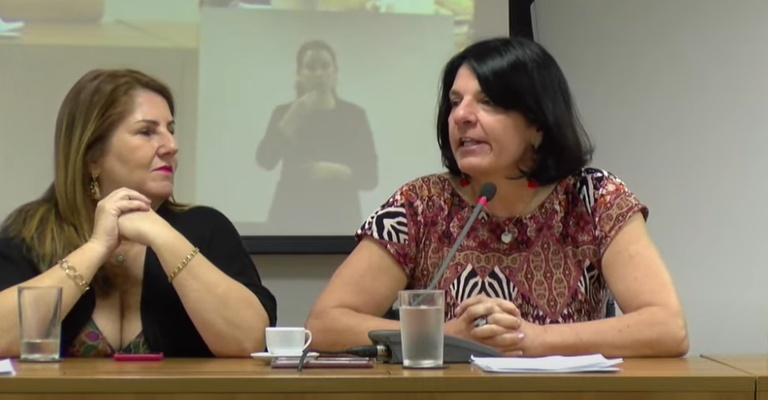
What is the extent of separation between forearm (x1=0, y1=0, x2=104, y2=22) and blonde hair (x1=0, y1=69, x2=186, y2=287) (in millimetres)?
873

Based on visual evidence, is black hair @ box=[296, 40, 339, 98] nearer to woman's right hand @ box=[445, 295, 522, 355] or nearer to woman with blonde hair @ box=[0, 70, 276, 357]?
woman with blonde hair @ box=[0, 70, 276, 357]

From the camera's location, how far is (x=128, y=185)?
188 cm

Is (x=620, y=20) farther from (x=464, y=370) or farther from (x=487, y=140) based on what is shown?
(x=464, y=370)

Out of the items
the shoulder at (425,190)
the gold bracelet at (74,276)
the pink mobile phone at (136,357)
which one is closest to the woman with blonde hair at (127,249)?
the gold bracelet at (74,276)

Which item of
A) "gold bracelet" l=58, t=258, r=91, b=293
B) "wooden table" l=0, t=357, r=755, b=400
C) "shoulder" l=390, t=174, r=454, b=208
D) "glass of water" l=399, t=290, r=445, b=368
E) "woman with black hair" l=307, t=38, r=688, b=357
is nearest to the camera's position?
"wooden table" l=0, t=357, r=755, b=400

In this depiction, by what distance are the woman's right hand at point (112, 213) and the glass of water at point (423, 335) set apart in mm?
677

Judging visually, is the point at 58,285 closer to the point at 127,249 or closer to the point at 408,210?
the point at 127,249

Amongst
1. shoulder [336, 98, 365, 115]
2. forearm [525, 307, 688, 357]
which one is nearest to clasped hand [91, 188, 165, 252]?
forearm [525, 307, 688, 357]

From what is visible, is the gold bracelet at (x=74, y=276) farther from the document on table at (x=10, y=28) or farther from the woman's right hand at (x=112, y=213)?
the document on table at (x=10, y=28)

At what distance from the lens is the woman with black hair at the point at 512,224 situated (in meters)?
1.76

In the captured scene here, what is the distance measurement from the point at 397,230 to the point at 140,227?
49 centimetres

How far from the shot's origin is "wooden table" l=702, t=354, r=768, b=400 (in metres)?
1.13

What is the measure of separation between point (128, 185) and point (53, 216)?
16 centimetres

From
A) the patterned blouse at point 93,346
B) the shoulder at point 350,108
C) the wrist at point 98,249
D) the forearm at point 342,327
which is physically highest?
the shoulder at point 350,108
